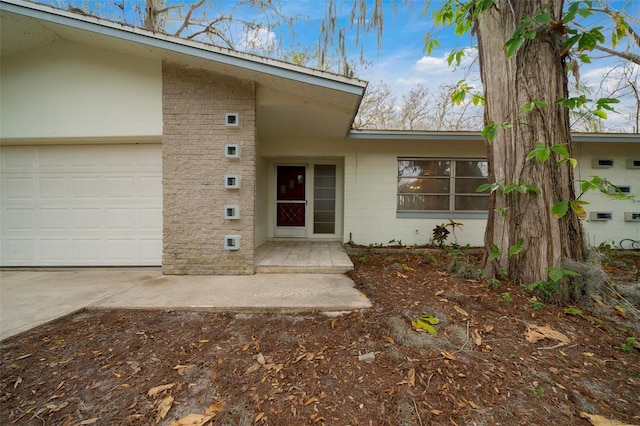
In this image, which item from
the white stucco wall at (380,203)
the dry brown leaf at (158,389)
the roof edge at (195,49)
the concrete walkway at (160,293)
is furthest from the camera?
the white stucco wall at (380,203)

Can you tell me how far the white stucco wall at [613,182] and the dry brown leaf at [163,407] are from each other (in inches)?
340

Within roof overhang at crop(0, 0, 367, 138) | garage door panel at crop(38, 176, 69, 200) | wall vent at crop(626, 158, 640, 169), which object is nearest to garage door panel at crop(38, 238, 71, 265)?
garage door panel at crop(38, 176, 69, 200)

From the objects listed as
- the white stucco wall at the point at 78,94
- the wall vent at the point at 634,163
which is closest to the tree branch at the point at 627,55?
the wall vent at the point at 634,163

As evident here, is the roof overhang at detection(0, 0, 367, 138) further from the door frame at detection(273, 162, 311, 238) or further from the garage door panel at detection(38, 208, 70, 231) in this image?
the garage door panel at detection(38, 208, 70, 231)

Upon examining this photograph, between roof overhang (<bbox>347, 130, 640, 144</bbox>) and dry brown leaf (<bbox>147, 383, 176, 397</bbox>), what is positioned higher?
roof overhang (<bbox>347, 130, 640, 144</bbox>)

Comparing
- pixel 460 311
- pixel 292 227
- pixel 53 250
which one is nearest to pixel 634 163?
pixel 460 311

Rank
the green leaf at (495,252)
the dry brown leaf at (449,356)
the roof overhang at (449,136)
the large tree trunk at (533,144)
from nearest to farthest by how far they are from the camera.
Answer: the dry brown leaf at (449,356) → the large tree trunk at (533,144) → the green leaf at (495,252) → the roof overhang at (449,136)

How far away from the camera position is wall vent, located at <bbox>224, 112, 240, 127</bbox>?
3.86 metres

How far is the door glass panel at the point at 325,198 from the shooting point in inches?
265

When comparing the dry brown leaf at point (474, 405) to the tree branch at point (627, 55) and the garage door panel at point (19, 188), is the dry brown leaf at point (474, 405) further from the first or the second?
the tree branch at point (627, 55)

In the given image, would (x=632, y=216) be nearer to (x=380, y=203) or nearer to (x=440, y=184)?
(x=440, y=184)

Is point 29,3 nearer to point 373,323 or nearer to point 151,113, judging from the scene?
point 151,113

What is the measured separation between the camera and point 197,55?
3.44 meters

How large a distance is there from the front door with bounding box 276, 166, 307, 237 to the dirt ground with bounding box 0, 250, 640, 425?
13.5 ft
